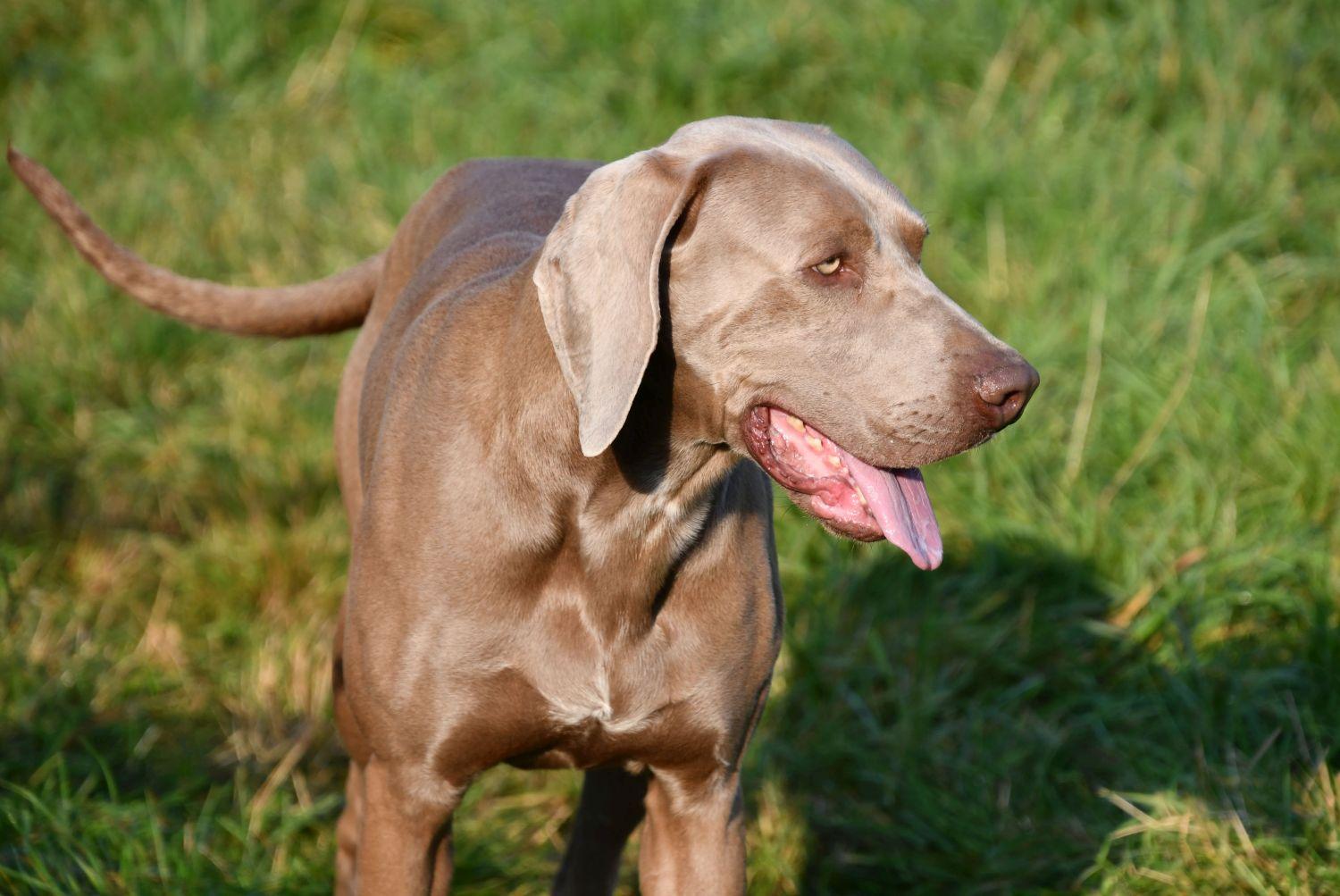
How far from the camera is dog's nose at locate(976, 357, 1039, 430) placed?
2617 millimetres

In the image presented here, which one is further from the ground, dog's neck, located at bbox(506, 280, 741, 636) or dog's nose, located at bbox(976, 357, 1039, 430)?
dog's nose, located at bbox(976, 357, 1039, 430)

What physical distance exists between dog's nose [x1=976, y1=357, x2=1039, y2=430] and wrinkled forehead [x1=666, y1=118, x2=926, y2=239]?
305 mm

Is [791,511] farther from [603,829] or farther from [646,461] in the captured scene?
[646,461]

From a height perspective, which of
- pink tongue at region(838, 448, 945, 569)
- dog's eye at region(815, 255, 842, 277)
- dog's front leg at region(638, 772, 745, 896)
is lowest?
dog's front leg at region(638, 772, 745, 896)

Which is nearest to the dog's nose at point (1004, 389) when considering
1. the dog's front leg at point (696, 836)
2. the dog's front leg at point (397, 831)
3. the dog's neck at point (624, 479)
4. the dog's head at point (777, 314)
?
the dog's head at point (777, 314)

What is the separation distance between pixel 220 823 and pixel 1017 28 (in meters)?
4.24

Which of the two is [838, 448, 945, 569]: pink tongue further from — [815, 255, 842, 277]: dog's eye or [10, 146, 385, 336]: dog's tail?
[10, 146, 385, 336]: dog's tail

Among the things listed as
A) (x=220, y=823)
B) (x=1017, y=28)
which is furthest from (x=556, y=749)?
(x=1017, y=28)

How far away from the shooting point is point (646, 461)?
288cm

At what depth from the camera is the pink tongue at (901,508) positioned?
2.76m

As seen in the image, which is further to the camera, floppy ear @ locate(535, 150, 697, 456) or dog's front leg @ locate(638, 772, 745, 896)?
dog's front leg @ locate(638, 772, 745, 896)

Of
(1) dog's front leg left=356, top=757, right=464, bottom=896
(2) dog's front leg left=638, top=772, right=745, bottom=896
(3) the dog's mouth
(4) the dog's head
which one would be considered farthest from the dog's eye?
(1) dog's front leg left=356, top=757, right=464, bottom=896

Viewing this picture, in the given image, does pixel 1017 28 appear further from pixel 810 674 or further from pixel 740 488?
pixel 740 488

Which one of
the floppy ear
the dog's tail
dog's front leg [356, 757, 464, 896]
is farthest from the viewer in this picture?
the dog's tail
